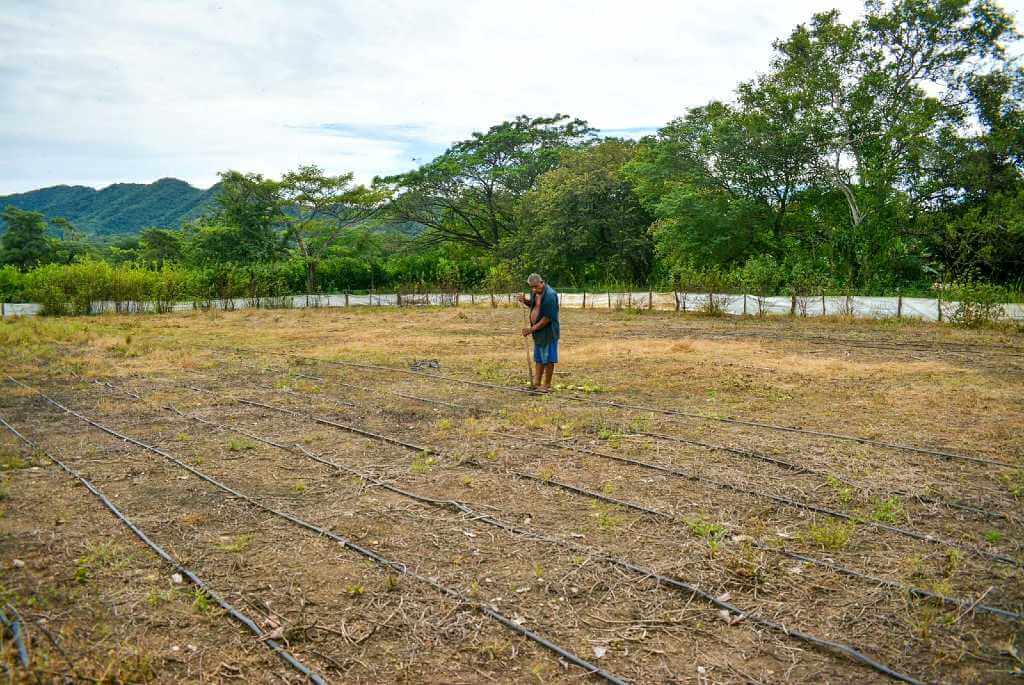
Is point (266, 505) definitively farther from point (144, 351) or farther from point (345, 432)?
point (144, 351)

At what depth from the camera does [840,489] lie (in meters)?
5.26

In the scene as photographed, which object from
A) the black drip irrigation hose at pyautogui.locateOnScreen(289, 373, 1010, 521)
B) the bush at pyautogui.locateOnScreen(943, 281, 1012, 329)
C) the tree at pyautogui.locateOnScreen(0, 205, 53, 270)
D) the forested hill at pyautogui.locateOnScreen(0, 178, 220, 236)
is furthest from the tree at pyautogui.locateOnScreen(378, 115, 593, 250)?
the forested hill at pyautogui.locateOnScreen(0, 178, 220, 236)

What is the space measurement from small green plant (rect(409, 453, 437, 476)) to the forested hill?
6706cm

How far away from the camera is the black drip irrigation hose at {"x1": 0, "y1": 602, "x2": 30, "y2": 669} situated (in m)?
3.07

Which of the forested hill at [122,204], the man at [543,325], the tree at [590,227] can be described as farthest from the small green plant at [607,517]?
the forested hill at [122,204]

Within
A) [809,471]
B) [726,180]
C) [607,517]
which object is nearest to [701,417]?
[809,471]

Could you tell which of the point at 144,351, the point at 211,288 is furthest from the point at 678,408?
the point at 211,288

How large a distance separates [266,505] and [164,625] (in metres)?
1.61

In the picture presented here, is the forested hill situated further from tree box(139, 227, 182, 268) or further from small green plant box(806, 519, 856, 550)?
small green plant box(806, 519, 856, 550)

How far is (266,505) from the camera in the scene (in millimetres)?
5059

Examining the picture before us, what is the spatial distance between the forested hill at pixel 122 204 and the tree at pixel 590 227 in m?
46.7

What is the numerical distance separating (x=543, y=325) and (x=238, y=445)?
3728mm

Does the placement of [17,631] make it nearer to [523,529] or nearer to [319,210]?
[523,529]

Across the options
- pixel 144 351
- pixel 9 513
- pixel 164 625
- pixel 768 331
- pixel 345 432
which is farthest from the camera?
pixel 768 331
